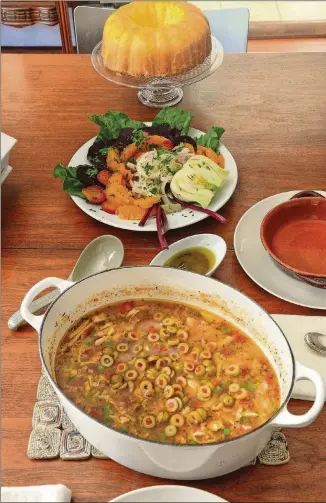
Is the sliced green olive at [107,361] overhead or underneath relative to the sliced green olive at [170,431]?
overhead

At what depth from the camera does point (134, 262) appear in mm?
1353

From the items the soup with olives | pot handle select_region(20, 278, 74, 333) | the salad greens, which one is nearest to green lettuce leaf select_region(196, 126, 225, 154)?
the salad greens

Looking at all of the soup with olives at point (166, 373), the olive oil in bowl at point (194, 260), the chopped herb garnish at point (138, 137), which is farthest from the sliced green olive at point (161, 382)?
the chopped herb garnish at point (138, 137)

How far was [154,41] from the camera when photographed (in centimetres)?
180

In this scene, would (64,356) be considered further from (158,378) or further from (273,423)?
(273,423)

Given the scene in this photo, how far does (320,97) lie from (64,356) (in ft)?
4.22

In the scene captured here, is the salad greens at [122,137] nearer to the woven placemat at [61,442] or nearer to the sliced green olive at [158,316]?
the sliced green olive at [158,316]

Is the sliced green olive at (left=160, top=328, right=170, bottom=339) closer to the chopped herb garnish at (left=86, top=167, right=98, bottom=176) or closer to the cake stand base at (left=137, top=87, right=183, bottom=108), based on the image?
the chopped herb garnish at (left=86, top=167, right=98, bottom=176)

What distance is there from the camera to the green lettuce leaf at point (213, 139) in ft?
5.24

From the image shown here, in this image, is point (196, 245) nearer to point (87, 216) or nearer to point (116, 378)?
point (87, 216)

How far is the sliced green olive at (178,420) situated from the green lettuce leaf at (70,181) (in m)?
0.67

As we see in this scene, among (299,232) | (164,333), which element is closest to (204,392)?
(164,333)

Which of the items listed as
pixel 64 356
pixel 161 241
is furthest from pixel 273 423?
pixel 161 241

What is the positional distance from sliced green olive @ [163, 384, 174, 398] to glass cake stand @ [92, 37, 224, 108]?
43.6 inches
